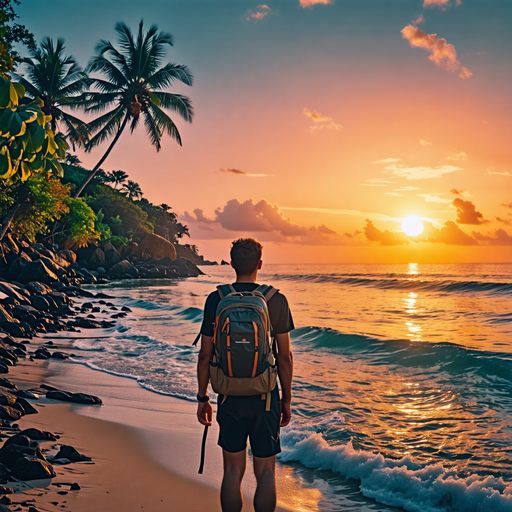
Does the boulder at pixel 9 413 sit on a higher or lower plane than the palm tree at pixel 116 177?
lower

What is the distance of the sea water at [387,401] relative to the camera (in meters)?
4.57

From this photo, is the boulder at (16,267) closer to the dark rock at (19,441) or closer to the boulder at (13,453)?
the dark rock at (19,441)

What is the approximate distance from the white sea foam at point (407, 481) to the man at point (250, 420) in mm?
2084

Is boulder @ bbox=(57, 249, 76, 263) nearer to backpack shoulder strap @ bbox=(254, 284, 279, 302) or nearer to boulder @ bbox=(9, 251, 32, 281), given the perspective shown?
boulder @ bbox=(9, 251, 32, 281)

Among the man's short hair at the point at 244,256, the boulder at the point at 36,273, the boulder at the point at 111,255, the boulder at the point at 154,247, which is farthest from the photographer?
the boulder at the point at 154,247

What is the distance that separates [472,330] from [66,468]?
14982 millimetres

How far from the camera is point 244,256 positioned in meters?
3.01

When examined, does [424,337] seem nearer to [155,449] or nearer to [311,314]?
[311,314]

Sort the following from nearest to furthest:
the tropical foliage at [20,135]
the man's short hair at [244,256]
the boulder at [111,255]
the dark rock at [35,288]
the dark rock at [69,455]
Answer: the man's short hair at [244,256] < the dark rock at [69,455] < the tropical foliage at [20,135] < the dark rock at [35,288] < the boulder at [111,255]

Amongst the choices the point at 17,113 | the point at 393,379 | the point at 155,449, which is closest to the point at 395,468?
the point at 155,449

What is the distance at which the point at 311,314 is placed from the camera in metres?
21.3

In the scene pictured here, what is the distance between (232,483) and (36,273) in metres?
26.3

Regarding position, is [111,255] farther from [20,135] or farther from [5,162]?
[20,135]

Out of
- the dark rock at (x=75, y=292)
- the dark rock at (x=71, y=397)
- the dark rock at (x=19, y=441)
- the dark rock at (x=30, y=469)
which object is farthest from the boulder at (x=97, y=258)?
the dark rock at (x=30, y=469)
